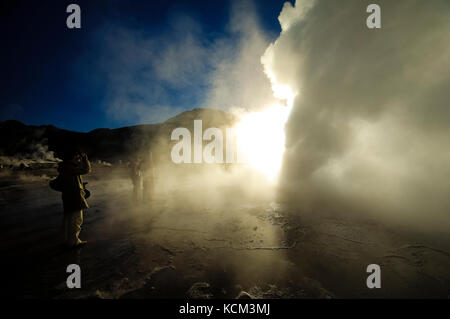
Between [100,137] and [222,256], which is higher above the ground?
[100,137]

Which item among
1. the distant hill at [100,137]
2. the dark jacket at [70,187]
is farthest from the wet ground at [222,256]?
the distant hill at [100,137]

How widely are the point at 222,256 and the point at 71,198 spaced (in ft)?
12.1

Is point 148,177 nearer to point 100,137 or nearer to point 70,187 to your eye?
point 70,187

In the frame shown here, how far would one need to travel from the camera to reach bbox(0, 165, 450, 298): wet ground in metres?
2.72

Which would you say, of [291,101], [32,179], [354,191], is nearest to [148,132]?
[32,179]

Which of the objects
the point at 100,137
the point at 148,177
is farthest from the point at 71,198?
the point at 100,137

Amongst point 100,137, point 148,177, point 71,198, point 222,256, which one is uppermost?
point 100,137

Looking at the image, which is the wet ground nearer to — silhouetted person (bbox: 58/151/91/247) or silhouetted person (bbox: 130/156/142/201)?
silhouetted person (bbox: 58/151/91/247)

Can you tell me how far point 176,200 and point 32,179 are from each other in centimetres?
1285

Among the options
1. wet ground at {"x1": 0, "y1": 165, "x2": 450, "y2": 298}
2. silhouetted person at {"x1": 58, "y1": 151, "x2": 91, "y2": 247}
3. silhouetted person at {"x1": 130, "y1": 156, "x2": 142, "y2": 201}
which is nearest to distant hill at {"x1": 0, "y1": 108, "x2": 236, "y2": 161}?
silhouetted person at {"x1": 130, "y1": 156, "x2": 142, "y2": 201}

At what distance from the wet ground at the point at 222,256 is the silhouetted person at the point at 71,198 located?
12.7 inches

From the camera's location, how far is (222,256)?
3686 mm
